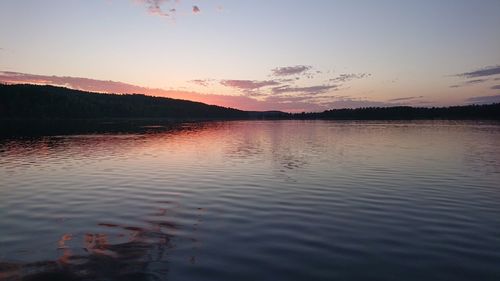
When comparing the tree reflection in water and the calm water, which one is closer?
the tree reflection in water

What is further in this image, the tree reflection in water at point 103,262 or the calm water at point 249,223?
the calm water at point 249,223

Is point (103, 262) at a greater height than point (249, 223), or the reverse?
point (103, 262)

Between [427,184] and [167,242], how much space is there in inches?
809

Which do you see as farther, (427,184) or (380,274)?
(427,184)

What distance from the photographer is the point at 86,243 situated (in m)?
13.8

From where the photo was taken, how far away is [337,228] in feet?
52.6

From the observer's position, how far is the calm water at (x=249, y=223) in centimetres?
1159

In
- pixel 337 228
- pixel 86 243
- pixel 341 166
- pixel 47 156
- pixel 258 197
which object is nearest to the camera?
pixel 86 243

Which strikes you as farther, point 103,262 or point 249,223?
point 249,223

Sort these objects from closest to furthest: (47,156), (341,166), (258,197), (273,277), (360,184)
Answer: (273,277)
(258,197)
(360,184)
(341,166)
(47,156)

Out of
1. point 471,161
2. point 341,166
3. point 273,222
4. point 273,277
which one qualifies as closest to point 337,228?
point 273,222

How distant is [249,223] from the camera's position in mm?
16703

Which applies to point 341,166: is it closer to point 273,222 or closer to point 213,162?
point 213,162

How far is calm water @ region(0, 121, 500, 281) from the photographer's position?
456 inches
